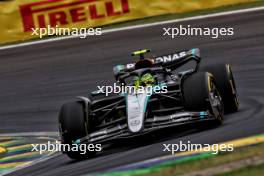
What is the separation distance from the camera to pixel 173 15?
19500 mm

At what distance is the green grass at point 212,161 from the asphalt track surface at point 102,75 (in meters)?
0.97

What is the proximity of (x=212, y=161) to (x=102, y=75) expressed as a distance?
27.8ft

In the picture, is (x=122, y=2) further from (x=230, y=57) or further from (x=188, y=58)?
(x=188, y=58)

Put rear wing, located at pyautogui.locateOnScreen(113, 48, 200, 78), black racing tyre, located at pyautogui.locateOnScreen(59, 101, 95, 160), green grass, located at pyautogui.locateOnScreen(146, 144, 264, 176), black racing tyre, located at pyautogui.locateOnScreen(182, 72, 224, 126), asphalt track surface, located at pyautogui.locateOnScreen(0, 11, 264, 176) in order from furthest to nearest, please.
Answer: rear wing, located at pyautogui.locateOnScreen(113, 48, 200, 78) → black racing tyre, located at pyautogui.locateOnScreen(59, 101, 95, 160) → black racing tyre, located at pyautogui.locateOnScreen(182, 72, 224, 126) → asphalt track surface, located at pyautogui.locateOnScreen(0, 11, 264, 176) → green grass, located at pyautogui.locateOnScreen(146, 144, 264, 176)

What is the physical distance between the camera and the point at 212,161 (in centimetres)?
700

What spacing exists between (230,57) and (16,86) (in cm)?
446

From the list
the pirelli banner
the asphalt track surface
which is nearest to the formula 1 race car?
the asphalt track surface

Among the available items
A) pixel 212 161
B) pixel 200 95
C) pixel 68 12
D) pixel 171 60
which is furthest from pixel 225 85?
pixel 68 12

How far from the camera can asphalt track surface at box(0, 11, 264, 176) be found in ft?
29.3

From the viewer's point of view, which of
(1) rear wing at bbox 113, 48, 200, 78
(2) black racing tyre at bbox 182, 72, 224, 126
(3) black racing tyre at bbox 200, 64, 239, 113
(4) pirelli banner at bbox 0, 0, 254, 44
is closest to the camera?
(2) black racing tyre at bbox 182, 72, 224, 126

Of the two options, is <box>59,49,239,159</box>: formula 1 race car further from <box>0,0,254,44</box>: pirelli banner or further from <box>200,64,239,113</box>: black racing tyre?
<box>0,0,254,44</box>: pirelli banner

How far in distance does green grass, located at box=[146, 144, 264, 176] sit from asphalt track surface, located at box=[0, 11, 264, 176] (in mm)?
969

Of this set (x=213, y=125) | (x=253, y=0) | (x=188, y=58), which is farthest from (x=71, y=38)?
(x=213, y=125)

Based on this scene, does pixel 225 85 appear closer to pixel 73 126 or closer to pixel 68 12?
pixel 73 126
